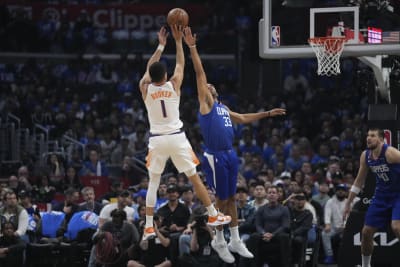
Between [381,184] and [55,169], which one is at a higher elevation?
[381,184]

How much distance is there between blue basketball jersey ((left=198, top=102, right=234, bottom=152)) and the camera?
40.7 feet

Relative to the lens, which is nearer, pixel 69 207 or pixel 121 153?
pixel 69 207

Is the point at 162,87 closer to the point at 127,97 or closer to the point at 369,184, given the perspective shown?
the point at 369,184

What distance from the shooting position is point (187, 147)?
12117 millimetres

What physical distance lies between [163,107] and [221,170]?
1119mm

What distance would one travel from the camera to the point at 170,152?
12.1 m

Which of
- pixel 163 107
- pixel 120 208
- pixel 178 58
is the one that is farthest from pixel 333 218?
pixel 178 58

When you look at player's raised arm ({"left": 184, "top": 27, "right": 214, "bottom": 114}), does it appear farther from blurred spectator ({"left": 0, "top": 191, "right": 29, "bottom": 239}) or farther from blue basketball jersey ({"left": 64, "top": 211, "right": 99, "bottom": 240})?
blurred spectator ({"left": 0, "top": 191, "right": 29, "bottom": 239})

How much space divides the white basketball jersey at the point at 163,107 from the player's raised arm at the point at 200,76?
0.34m

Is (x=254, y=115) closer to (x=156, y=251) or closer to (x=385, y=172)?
(x=385, y=172)

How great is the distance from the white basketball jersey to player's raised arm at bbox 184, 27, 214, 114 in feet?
1.11

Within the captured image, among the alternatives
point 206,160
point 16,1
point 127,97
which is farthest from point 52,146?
point 206,160

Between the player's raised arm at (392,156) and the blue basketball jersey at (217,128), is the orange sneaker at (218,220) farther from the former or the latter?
the player's raised arm at (392,156)

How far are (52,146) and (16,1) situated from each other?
6702 mm
